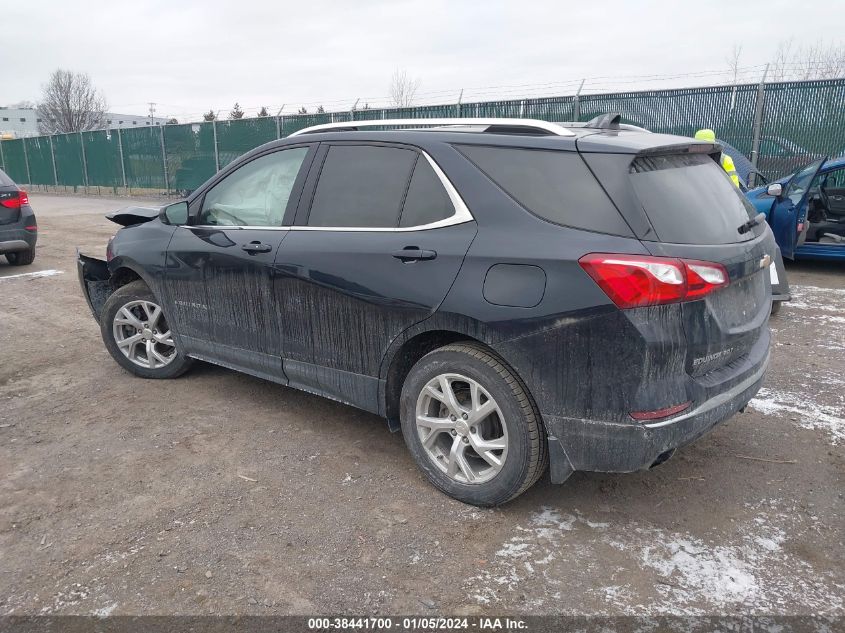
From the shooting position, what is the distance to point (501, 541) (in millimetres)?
2887

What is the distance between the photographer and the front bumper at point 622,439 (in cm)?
268

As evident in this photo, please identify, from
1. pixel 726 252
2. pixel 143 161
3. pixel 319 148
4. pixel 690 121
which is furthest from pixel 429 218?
pixel 143 161

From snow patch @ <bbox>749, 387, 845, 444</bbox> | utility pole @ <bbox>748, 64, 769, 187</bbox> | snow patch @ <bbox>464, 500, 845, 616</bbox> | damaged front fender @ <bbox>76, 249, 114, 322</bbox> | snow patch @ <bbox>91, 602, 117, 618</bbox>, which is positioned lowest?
snow patch @ <bbox>91, 602, 117, 618</bbox>

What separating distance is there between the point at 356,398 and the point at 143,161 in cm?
2266

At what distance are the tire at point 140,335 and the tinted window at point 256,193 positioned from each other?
2.81ft

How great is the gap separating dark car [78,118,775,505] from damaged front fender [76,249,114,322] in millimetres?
1516

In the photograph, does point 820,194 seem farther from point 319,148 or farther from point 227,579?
point 227,579

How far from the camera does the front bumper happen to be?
8.79 ft

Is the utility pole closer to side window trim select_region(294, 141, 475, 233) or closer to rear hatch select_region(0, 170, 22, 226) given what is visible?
side window trim select_region(294, 141, 475, 233)

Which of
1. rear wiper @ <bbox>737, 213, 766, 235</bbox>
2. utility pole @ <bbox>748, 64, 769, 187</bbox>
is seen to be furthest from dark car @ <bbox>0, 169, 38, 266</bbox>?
utility pole @ <bbox>748, 64, 769, 187</bbox>

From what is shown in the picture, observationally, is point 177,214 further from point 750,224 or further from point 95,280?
point 750,224

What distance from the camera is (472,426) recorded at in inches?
121

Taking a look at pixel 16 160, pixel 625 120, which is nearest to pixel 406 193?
pixel 625 120

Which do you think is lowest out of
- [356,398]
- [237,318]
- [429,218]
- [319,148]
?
[356,398]
